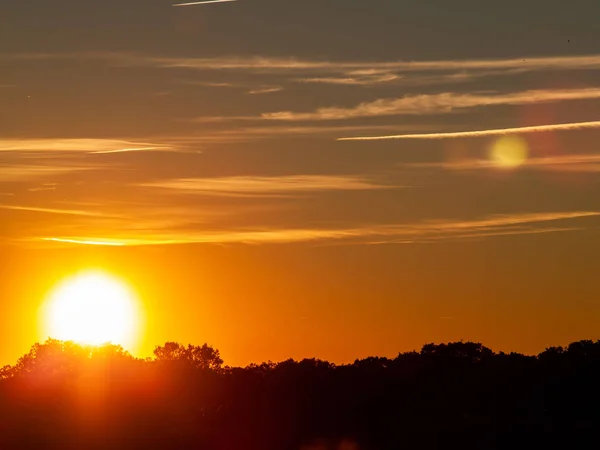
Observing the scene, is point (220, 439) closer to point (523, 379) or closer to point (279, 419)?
point (279, 419)

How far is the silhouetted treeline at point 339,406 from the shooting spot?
96688mm

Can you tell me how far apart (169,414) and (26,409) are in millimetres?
A: 12134

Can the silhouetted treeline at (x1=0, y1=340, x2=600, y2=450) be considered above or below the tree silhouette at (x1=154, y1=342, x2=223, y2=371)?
below

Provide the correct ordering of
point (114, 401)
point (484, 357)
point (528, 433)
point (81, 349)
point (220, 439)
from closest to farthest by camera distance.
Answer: point (528, 433), point (220, 439), point (114, 401), point (484, 357), point (81, 349)

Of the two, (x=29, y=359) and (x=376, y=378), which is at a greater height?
(x=29, y=359)

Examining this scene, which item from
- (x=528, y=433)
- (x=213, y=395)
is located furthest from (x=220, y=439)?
(x=528, y=433)

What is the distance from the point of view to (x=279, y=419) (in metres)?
104

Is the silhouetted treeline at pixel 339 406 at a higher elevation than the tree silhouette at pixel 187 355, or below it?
Answer: below

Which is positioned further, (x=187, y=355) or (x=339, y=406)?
(x=187, y=355)

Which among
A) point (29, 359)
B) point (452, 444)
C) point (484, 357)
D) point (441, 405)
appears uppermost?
point (29, 359)

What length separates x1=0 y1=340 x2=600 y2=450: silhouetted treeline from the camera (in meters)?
96.7

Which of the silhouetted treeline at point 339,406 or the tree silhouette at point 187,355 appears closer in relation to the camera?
the silhouetted treeline at point 339,406

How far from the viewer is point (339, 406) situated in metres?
106

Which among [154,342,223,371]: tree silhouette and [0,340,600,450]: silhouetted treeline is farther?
[154,342,223,371]: tree silhouette
